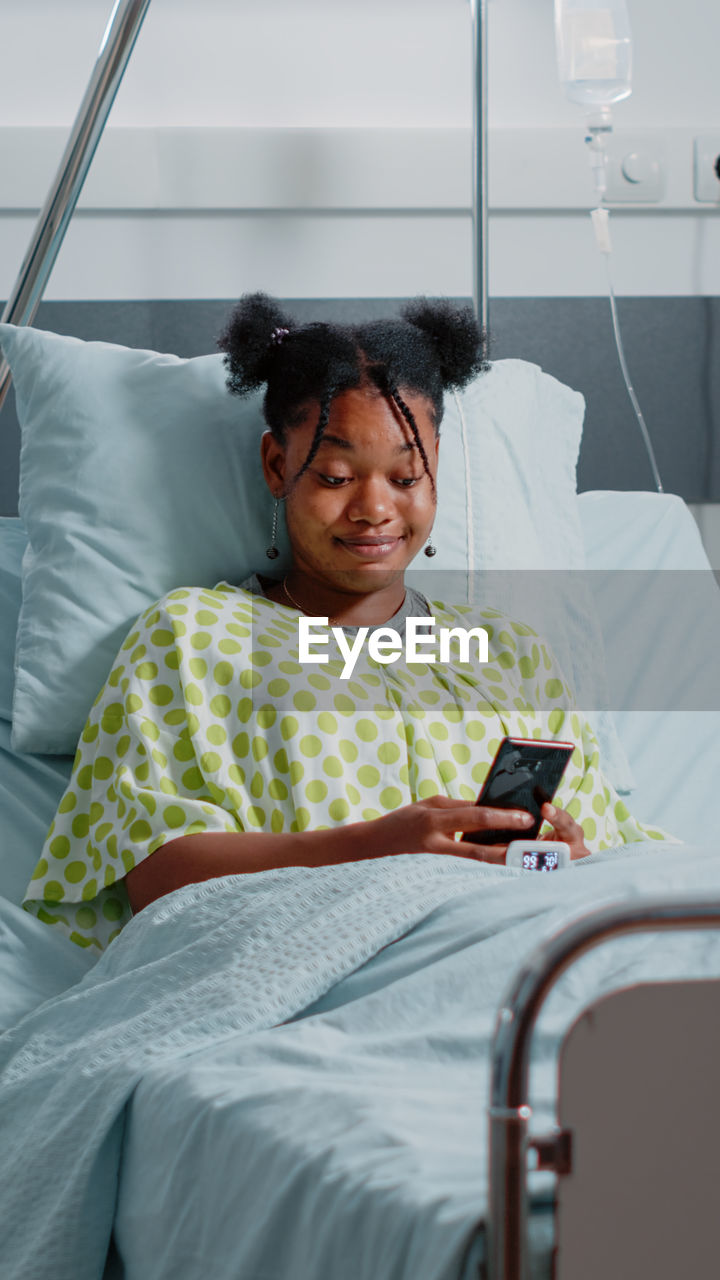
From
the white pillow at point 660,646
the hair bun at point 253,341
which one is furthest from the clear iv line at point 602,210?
the hair bun at point 253,341

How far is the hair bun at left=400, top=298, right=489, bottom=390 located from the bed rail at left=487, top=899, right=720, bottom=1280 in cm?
118

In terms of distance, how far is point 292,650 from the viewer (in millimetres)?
1423

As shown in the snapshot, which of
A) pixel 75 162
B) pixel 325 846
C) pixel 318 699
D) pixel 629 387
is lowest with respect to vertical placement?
pixel 325 846

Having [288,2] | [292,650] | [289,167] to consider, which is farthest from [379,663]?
[288,2]

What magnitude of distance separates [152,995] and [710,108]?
1846 mm

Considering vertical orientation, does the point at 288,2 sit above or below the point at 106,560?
above

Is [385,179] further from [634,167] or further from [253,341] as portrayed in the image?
[253,341]

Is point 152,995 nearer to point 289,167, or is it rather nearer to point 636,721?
point 636,721

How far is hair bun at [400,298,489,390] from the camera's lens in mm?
1651

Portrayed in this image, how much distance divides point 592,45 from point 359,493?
977mm

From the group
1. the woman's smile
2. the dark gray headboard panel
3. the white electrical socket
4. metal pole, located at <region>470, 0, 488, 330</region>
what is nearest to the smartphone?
the woman's smile

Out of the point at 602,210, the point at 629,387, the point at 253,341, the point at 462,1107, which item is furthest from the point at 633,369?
the point at 462,1107

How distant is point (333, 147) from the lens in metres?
2.09

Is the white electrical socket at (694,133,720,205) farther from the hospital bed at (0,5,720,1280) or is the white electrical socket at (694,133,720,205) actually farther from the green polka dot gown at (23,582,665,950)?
the hospital bed at (0,5,720,1280)
